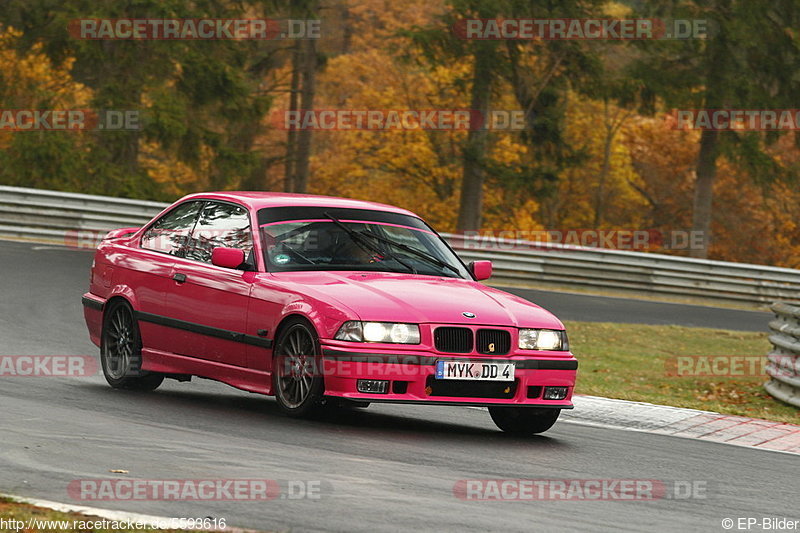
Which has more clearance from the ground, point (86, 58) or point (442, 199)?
point (86, 58)

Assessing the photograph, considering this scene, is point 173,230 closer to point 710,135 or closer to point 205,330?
point 205,330

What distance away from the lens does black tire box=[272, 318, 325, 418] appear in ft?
28.5

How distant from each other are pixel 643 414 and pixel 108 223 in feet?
51.6

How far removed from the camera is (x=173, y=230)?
10625mm

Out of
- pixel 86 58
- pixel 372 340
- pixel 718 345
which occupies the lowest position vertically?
pixel 718 345

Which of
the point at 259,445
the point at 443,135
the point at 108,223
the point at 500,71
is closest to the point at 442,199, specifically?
the point at 443,135

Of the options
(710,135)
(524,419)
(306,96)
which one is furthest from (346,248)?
(306,96)

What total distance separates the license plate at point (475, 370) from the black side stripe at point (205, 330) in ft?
4.05

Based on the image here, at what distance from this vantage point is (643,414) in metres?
11.1

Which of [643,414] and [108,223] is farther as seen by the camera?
[108,223]

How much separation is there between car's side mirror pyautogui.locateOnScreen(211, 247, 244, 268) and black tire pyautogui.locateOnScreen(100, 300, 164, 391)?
1334 mm

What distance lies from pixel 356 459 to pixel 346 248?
249 centimetres

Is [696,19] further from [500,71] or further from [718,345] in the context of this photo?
[718,345]

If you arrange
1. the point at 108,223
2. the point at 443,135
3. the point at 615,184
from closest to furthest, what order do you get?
the point at 108,223, the point at 443,135, the point at 615,184
